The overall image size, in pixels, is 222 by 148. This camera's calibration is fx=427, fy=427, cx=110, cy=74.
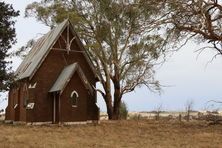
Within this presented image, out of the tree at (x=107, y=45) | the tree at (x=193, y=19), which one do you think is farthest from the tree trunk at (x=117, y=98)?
the tree at (x=193, y=19)

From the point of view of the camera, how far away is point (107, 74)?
41844 mm

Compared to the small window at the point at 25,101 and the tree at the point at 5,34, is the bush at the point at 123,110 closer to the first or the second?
the small window at the point at 25,101

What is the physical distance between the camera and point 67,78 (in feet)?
106

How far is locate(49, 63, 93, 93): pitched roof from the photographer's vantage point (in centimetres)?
3222

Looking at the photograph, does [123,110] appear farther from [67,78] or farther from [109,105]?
[67,78]

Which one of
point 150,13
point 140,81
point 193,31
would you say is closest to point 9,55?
point 150,13

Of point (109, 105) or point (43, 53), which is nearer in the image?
point (43, 53)

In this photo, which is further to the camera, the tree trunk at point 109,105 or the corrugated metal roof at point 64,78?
the tree trunk at point 109,105

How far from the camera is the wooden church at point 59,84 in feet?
108

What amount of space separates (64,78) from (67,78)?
52cm

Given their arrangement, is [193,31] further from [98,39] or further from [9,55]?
[98,39]

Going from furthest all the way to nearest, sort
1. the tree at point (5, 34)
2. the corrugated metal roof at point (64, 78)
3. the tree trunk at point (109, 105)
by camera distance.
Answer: the tree trunk at point (109, 105) → the corrugated metal roof at point (64, 78) → the tree at point (5, 34)

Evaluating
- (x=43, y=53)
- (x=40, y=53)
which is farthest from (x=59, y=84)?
(x=40, y=53)

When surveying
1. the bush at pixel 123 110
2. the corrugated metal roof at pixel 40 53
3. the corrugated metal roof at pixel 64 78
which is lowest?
the bush at pixel 123 110
